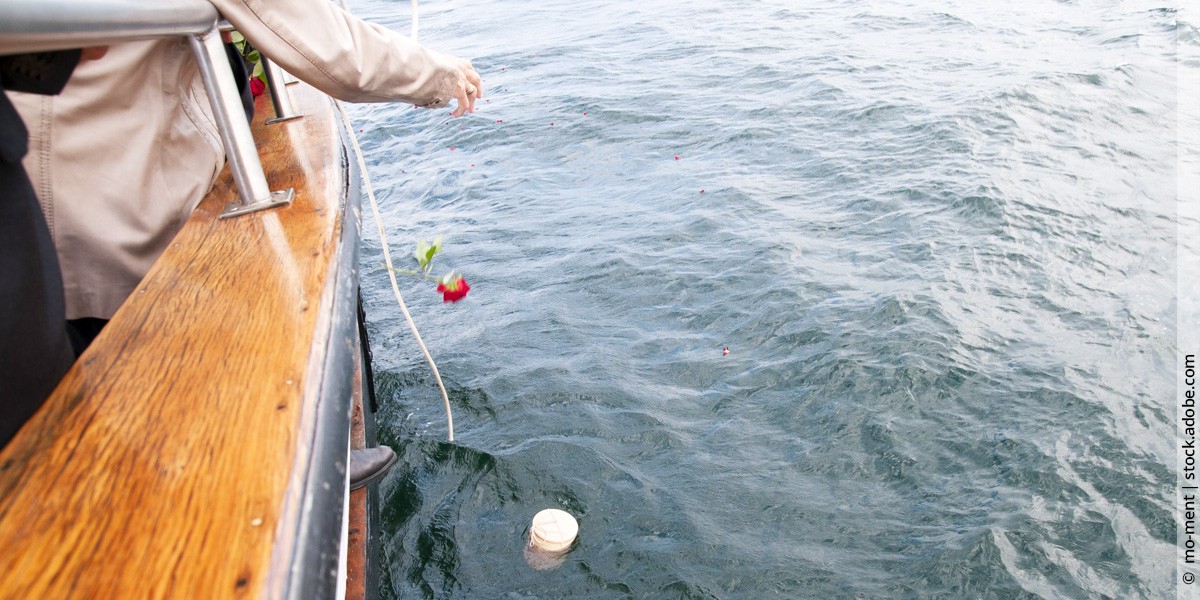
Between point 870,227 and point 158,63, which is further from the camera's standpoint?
point 870,227

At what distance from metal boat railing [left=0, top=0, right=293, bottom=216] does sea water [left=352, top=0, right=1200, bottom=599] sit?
5.80 ft

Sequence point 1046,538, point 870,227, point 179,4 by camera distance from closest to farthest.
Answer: point 179,4, point 1046,538, point 870,227

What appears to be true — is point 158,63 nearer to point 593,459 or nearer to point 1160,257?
point 593,459

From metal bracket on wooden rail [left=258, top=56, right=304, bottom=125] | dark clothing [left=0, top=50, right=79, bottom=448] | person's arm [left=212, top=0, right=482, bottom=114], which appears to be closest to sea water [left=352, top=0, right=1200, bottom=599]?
metal bracket on wooden rail [left=258, top=56, right=304, bottom=125]

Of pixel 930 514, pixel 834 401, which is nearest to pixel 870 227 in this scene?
pixel 834 401

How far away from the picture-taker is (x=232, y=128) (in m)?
2.25

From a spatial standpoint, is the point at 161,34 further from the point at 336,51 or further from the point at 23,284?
the point at 23,284

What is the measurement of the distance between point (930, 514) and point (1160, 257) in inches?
112

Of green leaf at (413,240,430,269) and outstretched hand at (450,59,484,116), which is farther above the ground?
outstretched hand at (450,59,484,116)

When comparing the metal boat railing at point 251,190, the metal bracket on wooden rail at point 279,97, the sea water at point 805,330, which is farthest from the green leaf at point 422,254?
the sea water at point 805,330

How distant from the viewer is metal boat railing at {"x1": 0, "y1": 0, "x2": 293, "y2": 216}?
123 cm

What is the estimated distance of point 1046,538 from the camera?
133 inches

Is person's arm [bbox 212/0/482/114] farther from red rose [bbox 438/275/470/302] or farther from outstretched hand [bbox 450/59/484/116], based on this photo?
red rose [bbox 438/275/470/302]

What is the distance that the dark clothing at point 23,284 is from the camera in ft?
4.26
